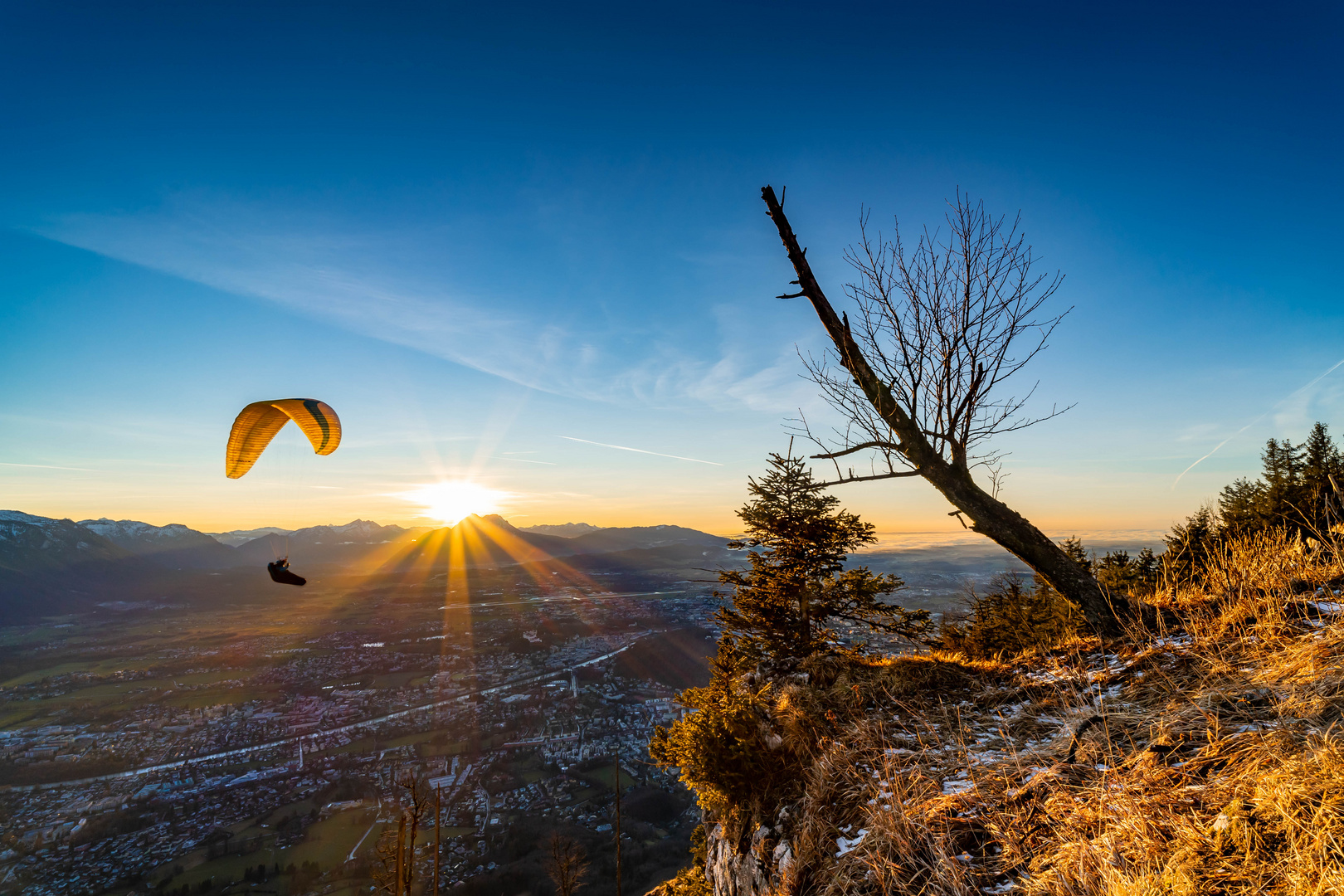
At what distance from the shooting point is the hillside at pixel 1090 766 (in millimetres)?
2406

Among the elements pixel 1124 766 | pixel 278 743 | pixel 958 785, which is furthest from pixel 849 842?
pixel 278 743

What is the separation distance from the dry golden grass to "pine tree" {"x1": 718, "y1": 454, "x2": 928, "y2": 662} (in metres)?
5.69

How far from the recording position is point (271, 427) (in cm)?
1438

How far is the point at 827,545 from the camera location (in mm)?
12406

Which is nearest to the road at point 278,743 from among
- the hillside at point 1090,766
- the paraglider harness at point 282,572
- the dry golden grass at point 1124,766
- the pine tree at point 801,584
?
the paraglider harness at point 282,572

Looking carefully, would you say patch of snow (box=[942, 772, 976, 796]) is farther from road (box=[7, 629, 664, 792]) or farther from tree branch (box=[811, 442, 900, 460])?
road (box=[7, 629, 664, 792])

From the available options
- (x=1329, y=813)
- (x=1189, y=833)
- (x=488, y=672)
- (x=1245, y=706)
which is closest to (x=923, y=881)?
(x=1189, y=833)

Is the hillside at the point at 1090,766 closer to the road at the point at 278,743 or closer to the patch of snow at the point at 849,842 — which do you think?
the patch of snow at the point at 849,842

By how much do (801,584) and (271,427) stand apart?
15706mm

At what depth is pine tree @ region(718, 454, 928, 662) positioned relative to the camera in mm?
11992

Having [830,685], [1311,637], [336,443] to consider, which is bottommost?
[830,685]

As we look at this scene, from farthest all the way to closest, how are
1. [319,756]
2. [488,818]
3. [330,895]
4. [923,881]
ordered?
[319,756]
[488,818]
[330,895]
[923,881]

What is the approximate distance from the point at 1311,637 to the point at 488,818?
188 ft

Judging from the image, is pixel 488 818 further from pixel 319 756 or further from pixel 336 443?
pixel 336 443
